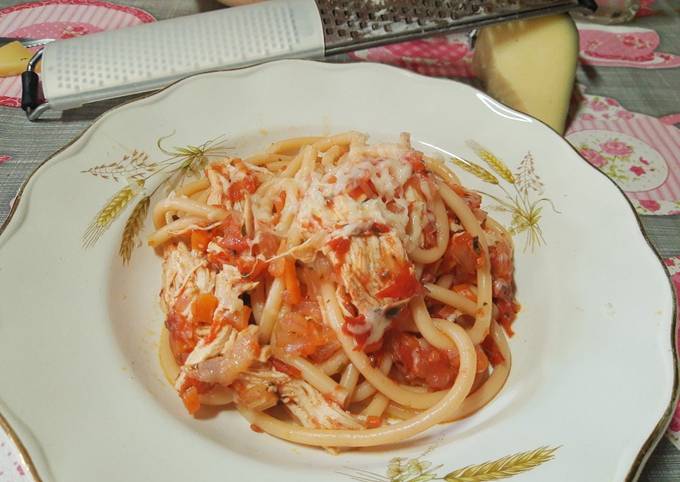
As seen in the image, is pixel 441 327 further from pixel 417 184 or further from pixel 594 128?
pixel 594 128

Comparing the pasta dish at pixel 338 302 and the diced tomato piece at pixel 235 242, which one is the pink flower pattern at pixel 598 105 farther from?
the diced tomato piece at pixel 235 242

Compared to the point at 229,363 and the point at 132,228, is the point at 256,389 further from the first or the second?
the point at 132,228

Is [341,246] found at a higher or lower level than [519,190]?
higher

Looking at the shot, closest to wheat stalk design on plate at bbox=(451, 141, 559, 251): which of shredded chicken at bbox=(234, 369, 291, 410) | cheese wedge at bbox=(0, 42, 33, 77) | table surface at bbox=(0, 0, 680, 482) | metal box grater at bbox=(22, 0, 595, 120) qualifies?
table surface at bbox=(0, 0, 680, 482)

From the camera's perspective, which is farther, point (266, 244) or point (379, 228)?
point (266, 244)

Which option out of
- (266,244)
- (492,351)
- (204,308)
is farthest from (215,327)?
(492,351)

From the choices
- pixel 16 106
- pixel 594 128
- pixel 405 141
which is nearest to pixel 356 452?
pixel 405 141
